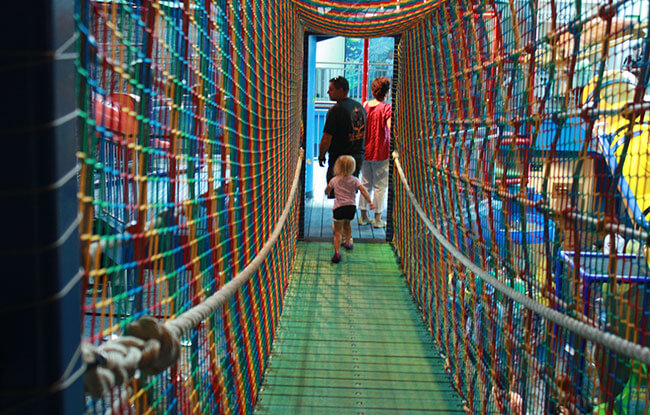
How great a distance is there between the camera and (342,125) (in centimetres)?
502

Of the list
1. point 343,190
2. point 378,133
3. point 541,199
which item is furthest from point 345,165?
point 541,199

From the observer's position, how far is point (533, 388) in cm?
196

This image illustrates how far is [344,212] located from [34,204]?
13.8ft

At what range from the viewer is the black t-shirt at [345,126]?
5008 millimetres

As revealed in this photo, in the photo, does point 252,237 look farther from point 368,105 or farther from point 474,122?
point 368,105

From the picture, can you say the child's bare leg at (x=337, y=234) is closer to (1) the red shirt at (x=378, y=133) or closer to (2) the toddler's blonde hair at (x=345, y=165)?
(2) the toddler's blonde hair at (x=345, y=165)

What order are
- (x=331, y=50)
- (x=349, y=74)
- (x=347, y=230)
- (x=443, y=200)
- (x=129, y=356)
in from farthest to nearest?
(x=331, y=50), (x=349, y=74), (x=347, y=230), (x=443, y=200), (x=129, y=356)

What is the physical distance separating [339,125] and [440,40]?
1740 mm

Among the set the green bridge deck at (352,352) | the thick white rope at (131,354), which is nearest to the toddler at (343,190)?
the green bridge deck at (352,352)

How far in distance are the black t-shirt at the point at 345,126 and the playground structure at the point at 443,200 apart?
154 cm

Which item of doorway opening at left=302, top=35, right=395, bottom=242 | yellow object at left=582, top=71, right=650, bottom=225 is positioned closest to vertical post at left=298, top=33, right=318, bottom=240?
doorway opening at left=302, top=35, right=395, bottom=242

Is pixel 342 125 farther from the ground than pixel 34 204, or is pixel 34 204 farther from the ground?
pixel 342 125

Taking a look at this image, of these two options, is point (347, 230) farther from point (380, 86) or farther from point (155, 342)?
point (155, 342)

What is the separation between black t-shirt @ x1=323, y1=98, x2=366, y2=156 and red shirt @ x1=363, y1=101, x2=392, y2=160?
34.5 inches
